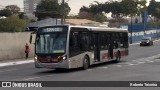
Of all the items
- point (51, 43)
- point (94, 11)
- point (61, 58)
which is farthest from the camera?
point (94, 11)

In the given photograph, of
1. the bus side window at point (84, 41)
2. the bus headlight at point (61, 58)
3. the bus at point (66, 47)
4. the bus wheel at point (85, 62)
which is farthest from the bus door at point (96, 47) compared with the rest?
the bus headlight at point (61, 58)

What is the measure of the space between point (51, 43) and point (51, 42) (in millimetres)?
59

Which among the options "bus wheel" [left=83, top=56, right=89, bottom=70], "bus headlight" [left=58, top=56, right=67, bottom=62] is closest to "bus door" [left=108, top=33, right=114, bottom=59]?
"bus wheel" [left=83, top=56, right=89, bottom=70]

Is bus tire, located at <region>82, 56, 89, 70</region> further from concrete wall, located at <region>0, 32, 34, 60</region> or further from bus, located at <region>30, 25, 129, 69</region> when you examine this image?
concrete wall, located at <region>0, 32, 34, 60</region>

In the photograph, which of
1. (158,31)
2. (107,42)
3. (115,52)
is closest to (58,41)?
(107,42)

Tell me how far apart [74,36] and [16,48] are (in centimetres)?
1944

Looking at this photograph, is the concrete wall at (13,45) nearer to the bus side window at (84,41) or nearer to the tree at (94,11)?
the bus side window at (84,41)

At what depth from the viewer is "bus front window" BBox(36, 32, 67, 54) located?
2355cm

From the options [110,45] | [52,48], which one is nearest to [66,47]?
[52,48]

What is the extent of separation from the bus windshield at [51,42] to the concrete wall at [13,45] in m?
16.9

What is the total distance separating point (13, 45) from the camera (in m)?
42.4

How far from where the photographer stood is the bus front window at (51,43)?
23.5 meters

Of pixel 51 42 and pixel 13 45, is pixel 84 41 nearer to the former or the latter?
pixel 51 42

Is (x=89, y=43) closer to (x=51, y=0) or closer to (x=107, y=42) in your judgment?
(x=107, y=42)
